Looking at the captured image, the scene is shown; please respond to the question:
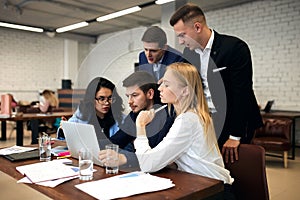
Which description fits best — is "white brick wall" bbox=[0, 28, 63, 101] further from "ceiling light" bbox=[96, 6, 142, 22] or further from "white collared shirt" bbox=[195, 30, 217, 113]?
"white collared shirt" bbox=[195, 30, 217, 113]

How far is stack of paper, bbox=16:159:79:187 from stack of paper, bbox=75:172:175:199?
12cm

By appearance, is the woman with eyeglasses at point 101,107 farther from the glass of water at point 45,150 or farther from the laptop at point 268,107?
the laptop at point 268,107

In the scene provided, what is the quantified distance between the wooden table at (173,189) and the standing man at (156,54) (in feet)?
2.89

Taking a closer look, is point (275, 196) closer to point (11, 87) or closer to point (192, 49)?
point (192, 49)

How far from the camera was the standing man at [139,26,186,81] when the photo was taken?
191cm

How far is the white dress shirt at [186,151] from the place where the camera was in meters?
1.16

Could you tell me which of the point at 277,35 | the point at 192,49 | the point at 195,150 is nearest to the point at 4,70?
the point at 277,35

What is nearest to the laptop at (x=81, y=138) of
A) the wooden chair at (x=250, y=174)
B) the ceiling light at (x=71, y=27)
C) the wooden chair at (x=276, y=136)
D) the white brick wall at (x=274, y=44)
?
the wooden chair at (x=250, y=174)

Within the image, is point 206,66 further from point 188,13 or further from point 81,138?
point 81,138

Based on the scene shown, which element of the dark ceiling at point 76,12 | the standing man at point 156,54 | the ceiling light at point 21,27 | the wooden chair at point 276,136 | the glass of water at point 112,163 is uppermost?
the dark ceiling at point 76,12

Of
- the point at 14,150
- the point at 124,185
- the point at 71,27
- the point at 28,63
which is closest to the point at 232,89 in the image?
the point at 124,185

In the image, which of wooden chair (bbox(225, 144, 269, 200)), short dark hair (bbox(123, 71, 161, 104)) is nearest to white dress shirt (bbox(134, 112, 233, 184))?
wooden chair (bbox(225, 144, 269, 200))

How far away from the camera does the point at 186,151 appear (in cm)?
123

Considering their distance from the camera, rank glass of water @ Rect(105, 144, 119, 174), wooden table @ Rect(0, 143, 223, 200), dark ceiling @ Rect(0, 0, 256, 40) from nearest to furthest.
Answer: wooden table @ Rect(0, 143, 223, 200)
glass of water @ Rect(105, 144, 119, 174)
dark ceiling @ Rect(0, 0, 256, 40)
